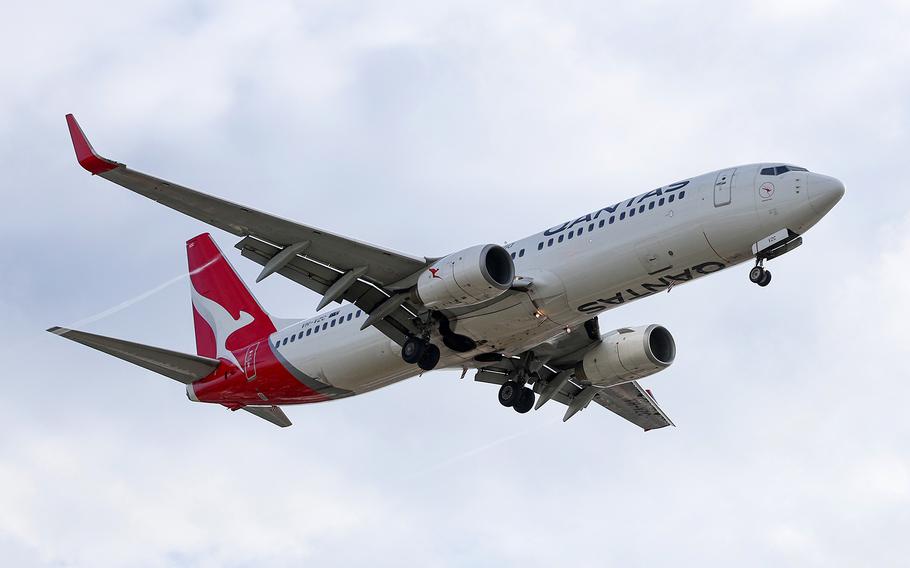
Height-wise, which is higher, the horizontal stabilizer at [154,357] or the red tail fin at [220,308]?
the red tail fin at [220,308]

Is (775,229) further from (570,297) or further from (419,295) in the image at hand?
(419,295)

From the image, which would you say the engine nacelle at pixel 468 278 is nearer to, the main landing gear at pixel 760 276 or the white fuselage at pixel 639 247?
the white fuselage at pixel 639 247

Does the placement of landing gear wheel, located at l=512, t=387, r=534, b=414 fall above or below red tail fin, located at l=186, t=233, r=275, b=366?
below

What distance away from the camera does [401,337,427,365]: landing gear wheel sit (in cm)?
3522

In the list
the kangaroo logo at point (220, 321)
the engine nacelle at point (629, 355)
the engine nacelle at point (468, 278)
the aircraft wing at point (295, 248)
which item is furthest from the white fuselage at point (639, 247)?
the kangaroo logo at point (220, 321)

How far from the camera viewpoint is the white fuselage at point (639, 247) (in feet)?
105

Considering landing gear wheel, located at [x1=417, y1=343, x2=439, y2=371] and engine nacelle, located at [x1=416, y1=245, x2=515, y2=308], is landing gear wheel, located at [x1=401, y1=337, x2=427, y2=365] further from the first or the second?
engine nacelle, located at [x1=416, y1=245, x2=515, y2=308]

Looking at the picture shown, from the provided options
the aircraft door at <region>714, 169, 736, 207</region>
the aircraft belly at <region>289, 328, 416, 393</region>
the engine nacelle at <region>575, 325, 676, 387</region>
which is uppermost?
the aircraft door at <region>714, 169, 736, 207</region>

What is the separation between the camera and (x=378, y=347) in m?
36.8

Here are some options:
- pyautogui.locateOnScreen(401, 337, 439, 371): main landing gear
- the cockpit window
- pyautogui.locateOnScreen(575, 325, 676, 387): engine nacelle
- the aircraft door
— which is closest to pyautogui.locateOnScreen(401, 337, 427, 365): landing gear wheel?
pyautogui.locateOnScreen(401, 337, 439, 371): main landing gear

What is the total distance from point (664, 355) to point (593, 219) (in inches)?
299

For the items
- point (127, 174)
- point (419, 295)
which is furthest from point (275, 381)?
point (127, 174)

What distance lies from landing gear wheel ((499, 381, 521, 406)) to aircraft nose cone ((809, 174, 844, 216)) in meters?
12.2

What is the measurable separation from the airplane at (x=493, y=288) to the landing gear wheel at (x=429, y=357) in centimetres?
4
